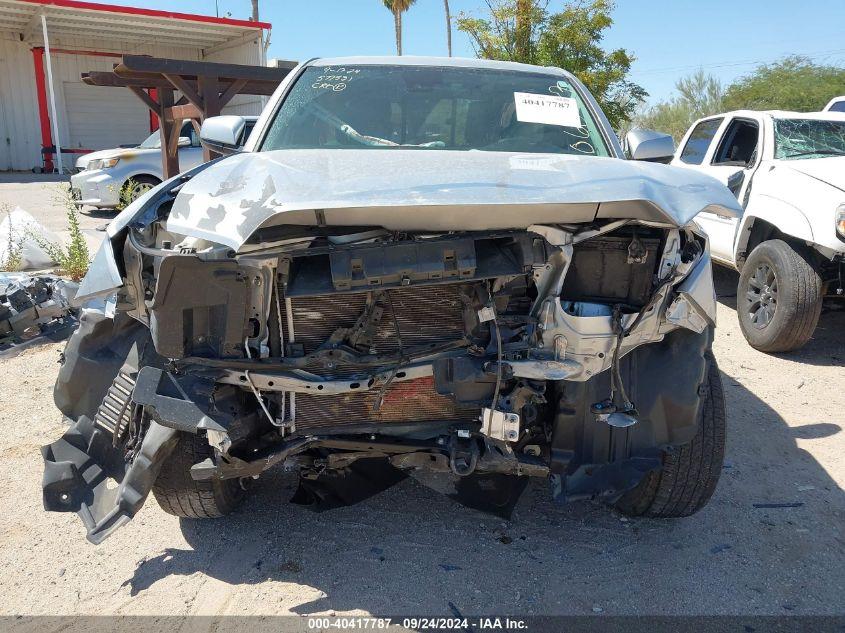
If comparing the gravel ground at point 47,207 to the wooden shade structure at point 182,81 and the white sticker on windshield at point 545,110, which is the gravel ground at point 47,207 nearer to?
the wooden shade structure at point 182,81

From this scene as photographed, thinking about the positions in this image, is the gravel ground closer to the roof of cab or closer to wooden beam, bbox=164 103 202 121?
wooden beam, bbox=164 103 202 121

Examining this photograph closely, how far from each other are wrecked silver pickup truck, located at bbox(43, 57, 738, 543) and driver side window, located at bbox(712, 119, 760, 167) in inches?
183

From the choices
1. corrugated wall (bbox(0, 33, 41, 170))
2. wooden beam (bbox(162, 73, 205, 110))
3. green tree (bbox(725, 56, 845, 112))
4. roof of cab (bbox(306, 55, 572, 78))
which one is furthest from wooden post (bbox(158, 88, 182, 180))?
green tree (bbox(725, 56, 845, 112))

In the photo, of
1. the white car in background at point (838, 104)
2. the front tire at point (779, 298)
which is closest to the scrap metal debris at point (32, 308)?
the front tire at point (779, 298)

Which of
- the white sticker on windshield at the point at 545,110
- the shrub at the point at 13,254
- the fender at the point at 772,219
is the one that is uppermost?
the white sticker on windshield at the point at 545,110

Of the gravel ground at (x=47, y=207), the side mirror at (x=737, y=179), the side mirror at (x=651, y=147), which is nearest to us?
the side mirror at (x=651, y=147)

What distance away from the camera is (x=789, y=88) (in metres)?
23.7

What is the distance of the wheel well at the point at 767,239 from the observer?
17.2 ft

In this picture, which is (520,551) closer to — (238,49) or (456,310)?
(456,310)

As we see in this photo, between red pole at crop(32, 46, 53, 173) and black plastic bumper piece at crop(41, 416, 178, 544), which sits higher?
red pole at crop(32, 46, 53, 173)

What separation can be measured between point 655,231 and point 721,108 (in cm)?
2823

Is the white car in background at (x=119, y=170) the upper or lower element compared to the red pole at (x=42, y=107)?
lower

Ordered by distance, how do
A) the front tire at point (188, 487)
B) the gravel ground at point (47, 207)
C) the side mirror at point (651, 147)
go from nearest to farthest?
the front tire at point (188, 487) < the side mirror at point (651, 147) < the gravel ground at point (47, 207)

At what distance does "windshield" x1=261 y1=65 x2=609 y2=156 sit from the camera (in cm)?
341
